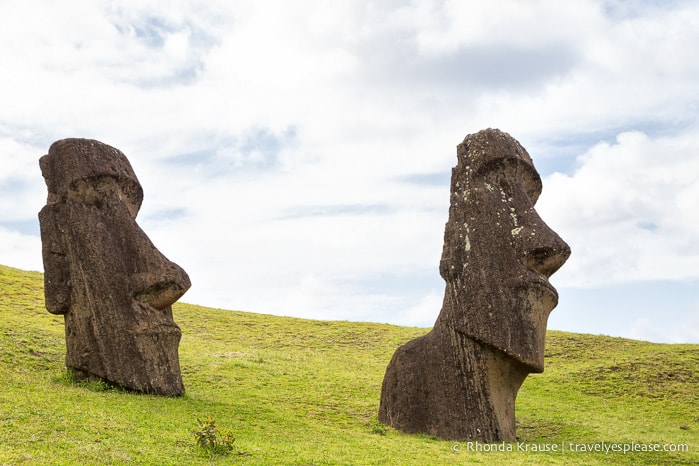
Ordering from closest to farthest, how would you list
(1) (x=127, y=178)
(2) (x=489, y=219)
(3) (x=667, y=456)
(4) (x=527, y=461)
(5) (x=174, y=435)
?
(5) (x=174, y=435), (4) (x=527, y=461), (3) (x=667, y=456), (2) (x=489, y=219), (1) (x=127, y=178)

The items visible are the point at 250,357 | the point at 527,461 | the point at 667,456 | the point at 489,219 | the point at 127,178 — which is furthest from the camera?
the point at 250,357

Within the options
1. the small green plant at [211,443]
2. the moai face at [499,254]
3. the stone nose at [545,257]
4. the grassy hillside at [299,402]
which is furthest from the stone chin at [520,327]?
the small green plant at [211,443]

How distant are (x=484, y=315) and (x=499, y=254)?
1.53m

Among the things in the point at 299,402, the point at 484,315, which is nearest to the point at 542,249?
the point at 484,315

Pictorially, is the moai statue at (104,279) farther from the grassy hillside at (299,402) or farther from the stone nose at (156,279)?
the grassy hillside at (299,402)

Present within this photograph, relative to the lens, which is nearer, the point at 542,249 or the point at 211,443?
the point at 211,443

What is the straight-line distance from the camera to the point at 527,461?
48.2 feet

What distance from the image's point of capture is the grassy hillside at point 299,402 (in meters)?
13.1

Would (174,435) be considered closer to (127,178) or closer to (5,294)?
(127,178)

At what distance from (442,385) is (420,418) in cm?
101

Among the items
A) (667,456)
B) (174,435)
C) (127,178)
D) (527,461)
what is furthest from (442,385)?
(127,178)

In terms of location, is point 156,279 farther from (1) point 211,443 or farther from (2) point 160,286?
(1) point 211,443

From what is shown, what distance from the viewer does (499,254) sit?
1753cm

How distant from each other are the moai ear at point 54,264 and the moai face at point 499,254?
9573 millimetres
